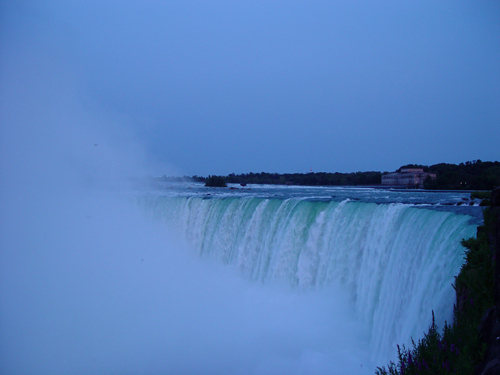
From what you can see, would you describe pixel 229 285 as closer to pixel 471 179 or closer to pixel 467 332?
pixel 467 332

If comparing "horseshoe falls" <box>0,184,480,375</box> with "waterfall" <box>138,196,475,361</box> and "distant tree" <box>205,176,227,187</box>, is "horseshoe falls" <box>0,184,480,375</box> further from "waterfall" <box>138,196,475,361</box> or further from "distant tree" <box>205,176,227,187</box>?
"distant tree" <box>205,176,227,187</box>

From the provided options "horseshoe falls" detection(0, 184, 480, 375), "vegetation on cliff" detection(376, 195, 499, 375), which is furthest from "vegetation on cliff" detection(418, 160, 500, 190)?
"vegetation on cliff" detection(376, 195, 499, 375)

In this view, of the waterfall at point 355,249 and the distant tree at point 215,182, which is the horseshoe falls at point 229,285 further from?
the distant tree at point 215,182

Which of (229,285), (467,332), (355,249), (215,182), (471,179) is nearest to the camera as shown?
(467,332)

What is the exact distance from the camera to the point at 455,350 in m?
3.03

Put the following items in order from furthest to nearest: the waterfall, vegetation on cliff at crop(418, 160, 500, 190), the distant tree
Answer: the distant tree < vegetation on cliff at crop(418, 160, 500, 190) < the waterfall

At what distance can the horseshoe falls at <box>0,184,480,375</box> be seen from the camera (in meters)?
6.77

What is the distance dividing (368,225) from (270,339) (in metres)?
3.46

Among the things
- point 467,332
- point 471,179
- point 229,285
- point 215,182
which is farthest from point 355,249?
point 215,182

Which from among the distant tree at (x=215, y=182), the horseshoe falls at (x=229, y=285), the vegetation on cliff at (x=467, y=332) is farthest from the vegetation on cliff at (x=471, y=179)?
the distant tree at (x=215, y=182)

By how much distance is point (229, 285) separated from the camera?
40.9 ft

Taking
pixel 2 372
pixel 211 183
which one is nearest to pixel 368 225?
pixel 2 372

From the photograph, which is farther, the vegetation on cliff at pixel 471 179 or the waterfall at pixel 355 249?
the vegetation on cliff at pixel 471 179

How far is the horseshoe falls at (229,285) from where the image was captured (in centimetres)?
677
